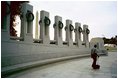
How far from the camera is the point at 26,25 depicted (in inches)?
564

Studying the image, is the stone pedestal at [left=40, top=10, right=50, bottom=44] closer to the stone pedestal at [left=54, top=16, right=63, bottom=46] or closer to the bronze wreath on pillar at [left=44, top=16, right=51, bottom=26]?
the bronze wreath on pillar at [left=44, top=16, right=51, bottom=26]

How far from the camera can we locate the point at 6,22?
38.1 feet

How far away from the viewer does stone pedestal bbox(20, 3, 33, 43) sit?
13898 mm

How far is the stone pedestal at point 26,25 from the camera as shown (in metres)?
13.9

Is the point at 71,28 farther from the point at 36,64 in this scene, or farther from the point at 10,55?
the point at 10,55

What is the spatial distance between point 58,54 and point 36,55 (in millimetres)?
3675

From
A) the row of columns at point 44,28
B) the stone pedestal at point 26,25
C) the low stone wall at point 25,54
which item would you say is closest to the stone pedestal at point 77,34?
the row of columns at point 44,28

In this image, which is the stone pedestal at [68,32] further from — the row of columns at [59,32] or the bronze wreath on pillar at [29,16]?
the bronze wreath on pillar at [29,16]

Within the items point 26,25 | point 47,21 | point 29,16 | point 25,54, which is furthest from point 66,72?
point 47,21

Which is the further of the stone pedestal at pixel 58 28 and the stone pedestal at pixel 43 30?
the stone pedestal at pixel 58 28

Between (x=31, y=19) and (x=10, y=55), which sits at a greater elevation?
(x=31, y=19)

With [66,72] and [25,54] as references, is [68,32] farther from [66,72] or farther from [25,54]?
[66,72]

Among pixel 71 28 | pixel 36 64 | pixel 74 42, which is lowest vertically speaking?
pixel 36 64

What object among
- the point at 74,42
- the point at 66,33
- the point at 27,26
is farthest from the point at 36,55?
the point at 74,42
